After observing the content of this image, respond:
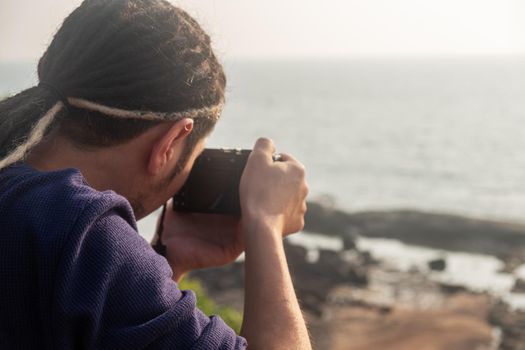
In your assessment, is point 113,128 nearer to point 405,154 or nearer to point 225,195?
point 225,195

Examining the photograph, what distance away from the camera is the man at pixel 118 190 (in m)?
1.46

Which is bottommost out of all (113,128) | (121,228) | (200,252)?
(200,252)

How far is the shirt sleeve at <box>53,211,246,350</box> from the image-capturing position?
4.70 ft

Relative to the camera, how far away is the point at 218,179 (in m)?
2.25

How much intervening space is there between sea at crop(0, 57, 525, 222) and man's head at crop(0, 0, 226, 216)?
366 millimetres

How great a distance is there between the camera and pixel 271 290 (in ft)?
5.76

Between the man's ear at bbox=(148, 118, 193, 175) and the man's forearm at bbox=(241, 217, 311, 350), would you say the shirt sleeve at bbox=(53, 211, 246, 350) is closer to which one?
the man's forearm at bbox=(241, 217, 311, 350)

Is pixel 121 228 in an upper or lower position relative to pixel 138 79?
lower

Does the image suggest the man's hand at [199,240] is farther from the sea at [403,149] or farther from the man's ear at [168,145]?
the man's ear at [168,145]

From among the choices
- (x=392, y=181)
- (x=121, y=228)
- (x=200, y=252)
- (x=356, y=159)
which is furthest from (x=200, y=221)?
(x=356, y=159)

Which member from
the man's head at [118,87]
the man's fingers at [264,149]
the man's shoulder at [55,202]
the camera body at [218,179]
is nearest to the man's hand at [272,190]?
the man's fingers at [264,149]

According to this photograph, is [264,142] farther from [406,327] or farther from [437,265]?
[437,265]

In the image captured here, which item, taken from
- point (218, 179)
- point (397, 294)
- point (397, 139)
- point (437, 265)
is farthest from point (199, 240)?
point (397, 139)

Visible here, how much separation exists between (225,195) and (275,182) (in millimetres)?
281
